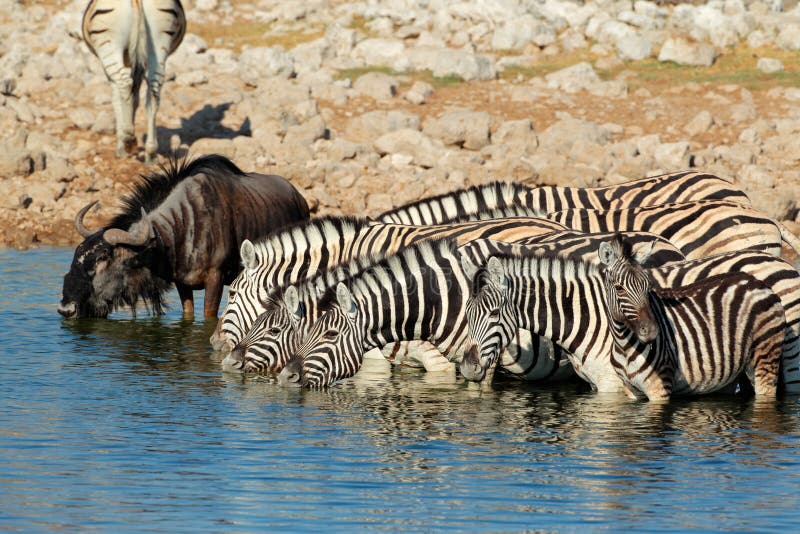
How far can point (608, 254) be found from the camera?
10.1m

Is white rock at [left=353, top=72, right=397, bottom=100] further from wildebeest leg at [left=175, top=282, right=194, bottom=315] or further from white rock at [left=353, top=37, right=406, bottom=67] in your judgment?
wildebeest leg at [left=175, top=282, right=194, bottom=315]

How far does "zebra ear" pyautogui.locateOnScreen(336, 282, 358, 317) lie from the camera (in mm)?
10797

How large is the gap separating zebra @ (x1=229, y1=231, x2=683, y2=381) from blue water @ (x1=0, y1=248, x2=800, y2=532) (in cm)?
19

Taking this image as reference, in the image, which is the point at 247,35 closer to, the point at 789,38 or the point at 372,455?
the point at 789,38

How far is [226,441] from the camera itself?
9.65 metres

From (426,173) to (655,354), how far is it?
11.6 m

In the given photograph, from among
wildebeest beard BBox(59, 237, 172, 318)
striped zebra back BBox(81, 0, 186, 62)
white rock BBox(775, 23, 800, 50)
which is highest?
white rock BBox(775, 23, 800, 50)

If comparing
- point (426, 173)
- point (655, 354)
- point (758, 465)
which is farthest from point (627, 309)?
point (426, 173)

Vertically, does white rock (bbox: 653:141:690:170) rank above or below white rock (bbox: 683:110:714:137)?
below

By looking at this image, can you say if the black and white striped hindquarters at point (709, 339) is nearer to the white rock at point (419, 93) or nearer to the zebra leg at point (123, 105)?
the zebra leg at point (123, 105)

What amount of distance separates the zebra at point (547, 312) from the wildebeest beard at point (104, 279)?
5.14 m

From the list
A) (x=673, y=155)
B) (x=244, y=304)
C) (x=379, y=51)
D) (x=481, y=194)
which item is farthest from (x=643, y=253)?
A: (x=379, y=51)

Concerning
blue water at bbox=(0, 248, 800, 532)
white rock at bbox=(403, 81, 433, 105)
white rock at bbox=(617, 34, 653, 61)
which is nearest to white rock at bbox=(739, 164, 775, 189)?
white rock at bbox=(403, 81, 433, 105)

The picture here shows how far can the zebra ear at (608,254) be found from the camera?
10.1m
